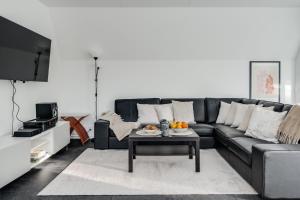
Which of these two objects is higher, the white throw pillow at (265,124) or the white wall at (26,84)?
the white wall at (26,84)

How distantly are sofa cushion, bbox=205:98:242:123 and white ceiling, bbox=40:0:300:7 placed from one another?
1.84 m

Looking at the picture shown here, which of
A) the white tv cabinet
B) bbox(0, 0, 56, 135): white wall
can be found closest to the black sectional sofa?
the white tv cabinet

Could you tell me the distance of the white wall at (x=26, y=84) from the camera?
344 cm

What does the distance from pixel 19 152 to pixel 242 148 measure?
272 centimetres

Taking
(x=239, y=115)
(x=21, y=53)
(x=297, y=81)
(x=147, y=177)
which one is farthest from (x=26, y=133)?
(x=297, y=81)

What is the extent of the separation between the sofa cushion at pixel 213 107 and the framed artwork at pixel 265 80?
67 cm

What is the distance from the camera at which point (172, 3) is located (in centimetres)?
446

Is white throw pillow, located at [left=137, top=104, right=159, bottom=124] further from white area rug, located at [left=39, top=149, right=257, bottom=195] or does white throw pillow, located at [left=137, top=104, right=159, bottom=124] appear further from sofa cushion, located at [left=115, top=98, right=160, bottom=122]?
white area rug, located at [left=39, top=149, right=257, bottom=195]

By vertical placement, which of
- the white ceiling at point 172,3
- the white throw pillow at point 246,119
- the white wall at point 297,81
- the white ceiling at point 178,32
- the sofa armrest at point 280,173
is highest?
the white ceiling at point 172,3

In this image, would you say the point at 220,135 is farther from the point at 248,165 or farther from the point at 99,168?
the point at 99,168

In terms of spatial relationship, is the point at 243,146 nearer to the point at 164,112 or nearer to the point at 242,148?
the point at 242,148

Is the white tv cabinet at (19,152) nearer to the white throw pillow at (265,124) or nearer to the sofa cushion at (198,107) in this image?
the sofa cushion at (198,107)

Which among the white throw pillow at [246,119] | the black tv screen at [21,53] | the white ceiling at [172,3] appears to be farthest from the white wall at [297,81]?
the black tv screen at [21,53]

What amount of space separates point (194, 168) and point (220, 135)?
921 millimetres
